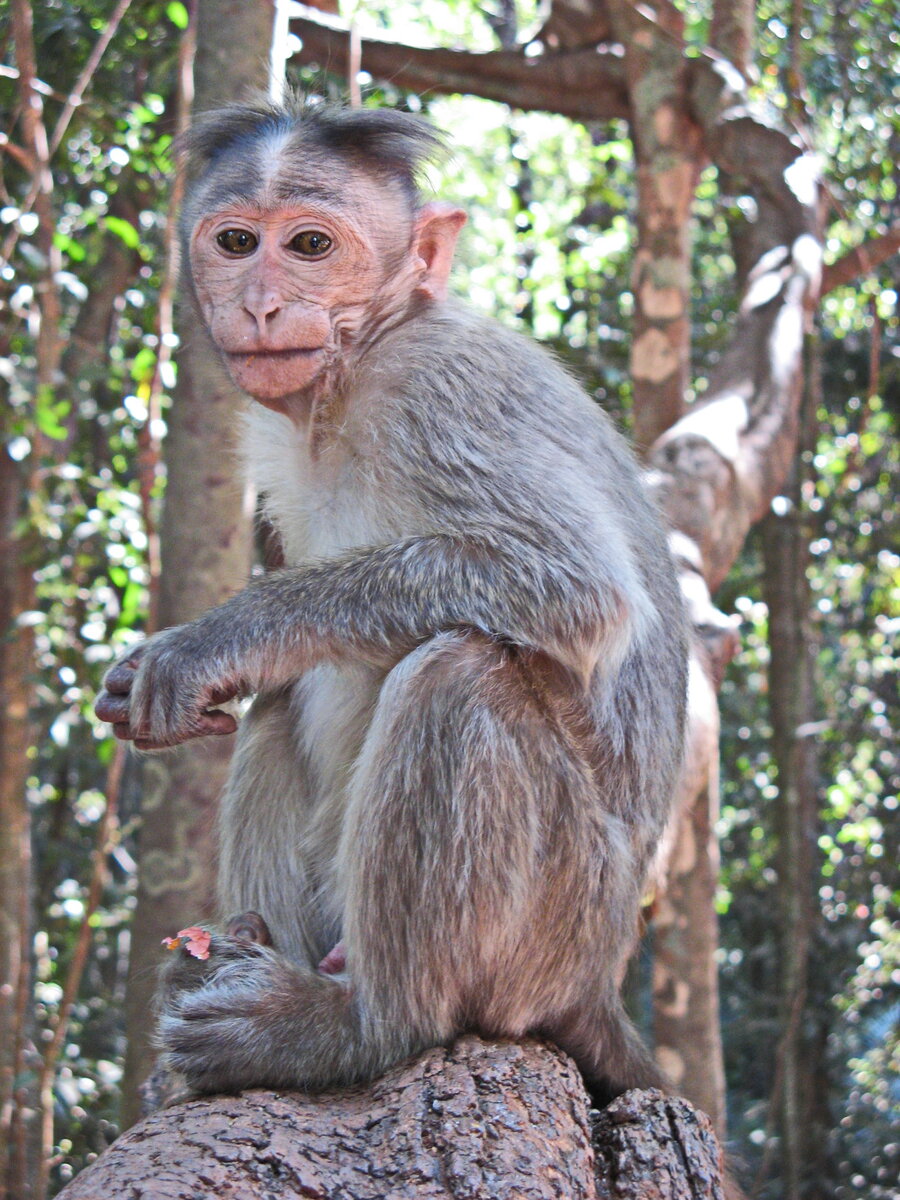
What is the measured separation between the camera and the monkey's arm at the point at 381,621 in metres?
3.50

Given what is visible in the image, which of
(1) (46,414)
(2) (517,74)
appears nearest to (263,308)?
(1) (46,414)

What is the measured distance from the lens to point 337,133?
13.5 ft

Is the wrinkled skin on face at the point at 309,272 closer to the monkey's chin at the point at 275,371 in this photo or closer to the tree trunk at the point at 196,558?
the monkey's chin at the point at 275,371

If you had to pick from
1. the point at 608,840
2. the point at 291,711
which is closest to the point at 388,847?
the point at 608,840

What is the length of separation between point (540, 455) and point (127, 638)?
4414 millimetres

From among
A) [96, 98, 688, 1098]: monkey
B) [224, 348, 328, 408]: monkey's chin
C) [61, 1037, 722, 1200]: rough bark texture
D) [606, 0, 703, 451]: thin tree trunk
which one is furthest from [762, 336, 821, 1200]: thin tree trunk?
[224, 348, 328, 408]: monkey's chin

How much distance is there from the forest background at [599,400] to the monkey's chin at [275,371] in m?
1.39

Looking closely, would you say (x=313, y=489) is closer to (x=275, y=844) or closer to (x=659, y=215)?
(x=275, y=844)

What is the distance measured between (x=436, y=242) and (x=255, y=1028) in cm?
246

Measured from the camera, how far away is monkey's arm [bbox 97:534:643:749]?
350 cm

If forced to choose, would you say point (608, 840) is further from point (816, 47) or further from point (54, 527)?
point (816, 47)

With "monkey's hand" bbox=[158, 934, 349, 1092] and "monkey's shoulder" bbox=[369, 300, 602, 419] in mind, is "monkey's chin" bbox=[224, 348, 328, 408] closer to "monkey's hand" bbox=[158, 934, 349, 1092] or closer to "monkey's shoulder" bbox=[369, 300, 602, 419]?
"monkey's shoulder" bbox=[369, 300, 602, 419]

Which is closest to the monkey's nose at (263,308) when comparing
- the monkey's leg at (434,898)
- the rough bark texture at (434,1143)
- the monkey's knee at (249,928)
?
the monkey's leg at (434,898)

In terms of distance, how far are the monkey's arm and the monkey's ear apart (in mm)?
990
